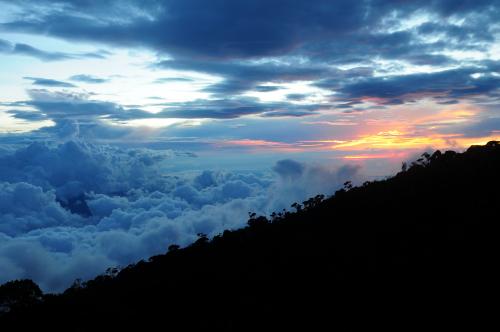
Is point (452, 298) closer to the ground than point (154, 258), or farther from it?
farther from it

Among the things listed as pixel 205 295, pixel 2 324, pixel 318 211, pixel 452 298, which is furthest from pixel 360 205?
pixel 2 324

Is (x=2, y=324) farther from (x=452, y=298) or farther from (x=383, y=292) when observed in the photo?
(x=452, y=298)

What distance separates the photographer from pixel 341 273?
27.7 metres

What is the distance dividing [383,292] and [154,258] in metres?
41.3

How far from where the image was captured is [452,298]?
2102 cm

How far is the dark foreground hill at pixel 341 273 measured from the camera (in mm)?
21891

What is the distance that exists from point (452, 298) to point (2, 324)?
1650 inches

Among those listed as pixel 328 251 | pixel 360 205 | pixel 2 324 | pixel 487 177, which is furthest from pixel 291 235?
pixel 2 324

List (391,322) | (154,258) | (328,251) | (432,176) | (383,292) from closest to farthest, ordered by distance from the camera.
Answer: (391,322) → (383,292) → (328,251) → (432,176) → (154,258)

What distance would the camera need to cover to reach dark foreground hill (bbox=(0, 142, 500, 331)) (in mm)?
21891

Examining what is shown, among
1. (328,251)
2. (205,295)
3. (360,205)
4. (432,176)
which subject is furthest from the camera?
(432,176)

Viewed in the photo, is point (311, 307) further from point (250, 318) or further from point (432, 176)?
point (432, 176)

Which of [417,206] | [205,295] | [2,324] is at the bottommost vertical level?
[2,324]

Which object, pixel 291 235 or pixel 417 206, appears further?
pixel 291 235
